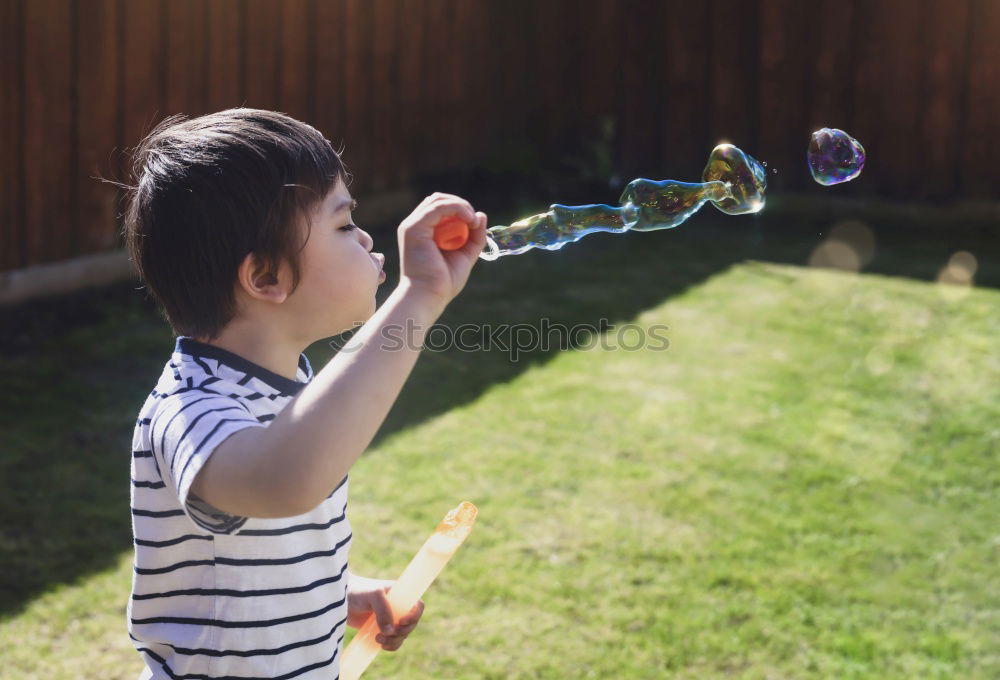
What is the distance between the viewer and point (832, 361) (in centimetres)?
518

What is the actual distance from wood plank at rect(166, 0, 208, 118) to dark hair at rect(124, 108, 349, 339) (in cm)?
525

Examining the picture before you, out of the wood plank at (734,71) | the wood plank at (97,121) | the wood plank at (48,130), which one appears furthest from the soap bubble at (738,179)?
the wood plank at (734,71)

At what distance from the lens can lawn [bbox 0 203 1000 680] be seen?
298 centimetres

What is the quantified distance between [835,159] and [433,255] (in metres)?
1.92

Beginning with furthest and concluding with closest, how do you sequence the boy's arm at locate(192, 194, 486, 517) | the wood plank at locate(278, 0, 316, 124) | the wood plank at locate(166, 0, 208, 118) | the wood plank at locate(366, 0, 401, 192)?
the wood plank at locate(366, 0, 401, 192), the wood plank at locate(278, 0, 316, 124), the wood plank at locate(166, 0, 208, 118), the boy's arm at locate(192, 194, 486, 517)

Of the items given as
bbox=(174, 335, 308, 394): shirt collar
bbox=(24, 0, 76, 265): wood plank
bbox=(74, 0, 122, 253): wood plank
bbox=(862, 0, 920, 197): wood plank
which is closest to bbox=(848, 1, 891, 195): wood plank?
bbox=(862, 0, 920, 197): wood plank

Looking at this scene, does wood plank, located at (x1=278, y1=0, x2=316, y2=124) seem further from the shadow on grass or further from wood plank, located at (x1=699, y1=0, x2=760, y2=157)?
wood plank, located at (x1=699, y1=0, x2=760, y2=157)

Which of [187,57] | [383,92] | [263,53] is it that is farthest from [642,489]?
[383,92]

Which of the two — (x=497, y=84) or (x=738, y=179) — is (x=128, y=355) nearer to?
(x=738, y=179)

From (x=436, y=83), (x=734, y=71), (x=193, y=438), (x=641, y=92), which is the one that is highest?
(x=193, y=438)

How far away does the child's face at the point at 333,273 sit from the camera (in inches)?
59.3

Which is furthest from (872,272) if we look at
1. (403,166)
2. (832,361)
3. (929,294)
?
(403,166)

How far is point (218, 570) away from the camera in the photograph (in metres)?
1.42

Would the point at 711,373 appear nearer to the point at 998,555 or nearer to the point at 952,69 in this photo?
the point at 998,555
